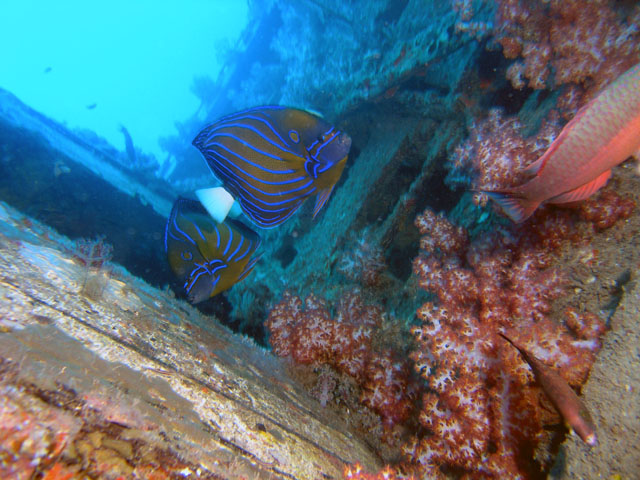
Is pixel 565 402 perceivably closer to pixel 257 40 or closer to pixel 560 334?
pixel 560 334

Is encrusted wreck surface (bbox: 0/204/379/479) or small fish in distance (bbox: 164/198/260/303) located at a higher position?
small fish in distance (bbox: 164/198/260/303)

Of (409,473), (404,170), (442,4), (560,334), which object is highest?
(442,4)

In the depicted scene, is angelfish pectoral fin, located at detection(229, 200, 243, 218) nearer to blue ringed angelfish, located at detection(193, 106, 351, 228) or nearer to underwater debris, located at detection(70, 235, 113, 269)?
blue ringed angelfish, located at detection(193, 106, 351, 228)

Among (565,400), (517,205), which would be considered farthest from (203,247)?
(565,400)

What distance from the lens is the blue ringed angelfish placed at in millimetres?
1896

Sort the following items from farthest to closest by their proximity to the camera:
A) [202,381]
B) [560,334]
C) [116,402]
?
1. [560,334]
2. [202,381]
3. [116,402]

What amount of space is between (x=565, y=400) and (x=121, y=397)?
82.4 inches

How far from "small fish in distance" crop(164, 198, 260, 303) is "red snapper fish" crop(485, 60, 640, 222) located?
1936 millimetres

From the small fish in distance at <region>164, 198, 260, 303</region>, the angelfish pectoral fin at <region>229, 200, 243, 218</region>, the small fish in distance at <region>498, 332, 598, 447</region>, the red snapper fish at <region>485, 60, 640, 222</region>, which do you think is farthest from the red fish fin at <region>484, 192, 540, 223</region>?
the small fish in distance at <region>164, 198, 260, 303</region>

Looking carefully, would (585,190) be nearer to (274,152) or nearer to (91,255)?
(274,152)

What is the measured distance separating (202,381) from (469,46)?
Answer: 4701 mm

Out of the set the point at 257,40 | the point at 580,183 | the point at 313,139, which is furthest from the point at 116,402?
the point at 257,40

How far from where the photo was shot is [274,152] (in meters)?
1.95

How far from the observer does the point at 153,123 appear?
12925 cm
